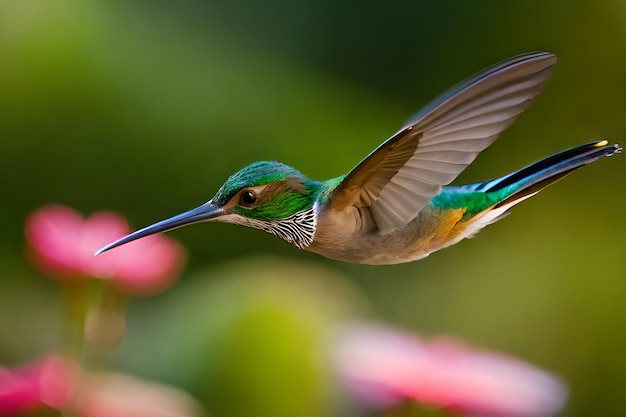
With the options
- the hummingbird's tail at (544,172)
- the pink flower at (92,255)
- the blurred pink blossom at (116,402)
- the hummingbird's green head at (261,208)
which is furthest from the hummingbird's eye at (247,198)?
the blurred pink blossom at (116,402)

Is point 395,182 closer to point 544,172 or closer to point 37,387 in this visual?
point 544,172

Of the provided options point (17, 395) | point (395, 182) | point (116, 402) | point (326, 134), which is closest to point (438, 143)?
point (395, 182)

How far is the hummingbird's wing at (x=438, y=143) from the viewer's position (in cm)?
26

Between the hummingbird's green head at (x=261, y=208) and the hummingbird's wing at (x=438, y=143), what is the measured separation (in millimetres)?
20

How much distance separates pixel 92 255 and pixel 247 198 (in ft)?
1.05

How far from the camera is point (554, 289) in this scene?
2.05 metres

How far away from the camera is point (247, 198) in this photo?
27 cm

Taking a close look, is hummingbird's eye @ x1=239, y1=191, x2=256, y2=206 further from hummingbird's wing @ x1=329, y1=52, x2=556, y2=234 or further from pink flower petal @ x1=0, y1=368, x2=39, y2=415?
pink flower petal @ x1=0, y1=368, x2=39, y2=415

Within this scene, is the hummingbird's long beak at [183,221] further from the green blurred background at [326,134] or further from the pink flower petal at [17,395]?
the green blurred background at [326,134]

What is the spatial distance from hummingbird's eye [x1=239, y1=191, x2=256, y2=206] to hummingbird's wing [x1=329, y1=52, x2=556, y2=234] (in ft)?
0.11

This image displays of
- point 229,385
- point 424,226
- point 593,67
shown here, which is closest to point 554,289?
point 593,67

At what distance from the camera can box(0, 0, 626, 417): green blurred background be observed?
1.95 meters

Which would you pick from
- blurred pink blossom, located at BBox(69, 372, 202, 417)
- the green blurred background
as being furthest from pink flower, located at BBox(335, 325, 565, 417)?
the green blurred background

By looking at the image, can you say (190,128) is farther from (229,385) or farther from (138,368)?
(229,385)
